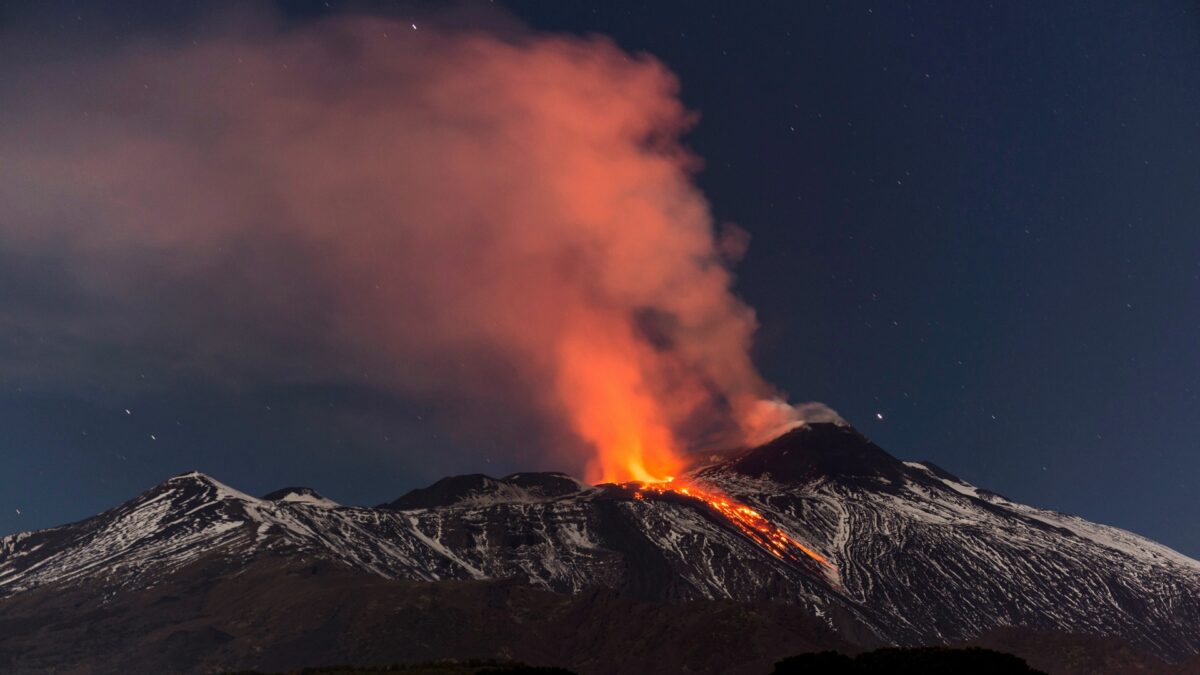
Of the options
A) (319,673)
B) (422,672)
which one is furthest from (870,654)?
(319,673)

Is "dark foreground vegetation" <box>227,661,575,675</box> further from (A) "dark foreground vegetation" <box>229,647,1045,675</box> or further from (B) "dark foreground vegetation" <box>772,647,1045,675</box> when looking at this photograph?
(B) "dark foreground vegetation" <box>772,647,1045,675</box>

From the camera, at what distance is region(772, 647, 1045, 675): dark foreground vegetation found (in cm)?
7594

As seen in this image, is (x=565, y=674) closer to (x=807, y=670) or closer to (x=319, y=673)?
(x=807, y=670)

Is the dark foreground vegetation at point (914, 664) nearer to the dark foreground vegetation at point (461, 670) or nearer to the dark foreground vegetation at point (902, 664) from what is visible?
the dark foreground vegetation at point (902, 664)

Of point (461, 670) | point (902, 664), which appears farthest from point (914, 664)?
point (461, 670)

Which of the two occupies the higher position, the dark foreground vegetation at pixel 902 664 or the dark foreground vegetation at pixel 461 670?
the dark foreground vegetation at pixel 461 670

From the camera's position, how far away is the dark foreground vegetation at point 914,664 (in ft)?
249

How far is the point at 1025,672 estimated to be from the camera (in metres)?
75.4

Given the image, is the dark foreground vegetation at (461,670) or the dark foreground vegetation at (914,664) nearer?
the dark foreground vegetation at (914,664)

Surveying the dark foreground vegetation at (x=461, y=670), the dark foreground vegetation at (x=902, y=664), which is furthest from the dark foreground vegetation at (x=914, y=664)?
the dark foreground vegetation at (x=461, y=670)

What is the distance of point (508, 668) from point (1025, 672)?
A: 3529 centimetres

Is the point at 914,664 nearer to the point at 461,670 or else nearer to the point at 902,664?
the point at 902,664

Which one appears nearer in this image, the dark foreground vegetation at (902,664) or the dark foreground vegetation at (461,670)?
the dark foreground vegetation at (902,664)

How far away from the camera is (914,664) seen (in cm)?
7750
